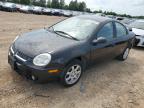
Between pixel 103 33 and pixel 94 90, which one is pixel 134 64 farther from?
pixel 94 90

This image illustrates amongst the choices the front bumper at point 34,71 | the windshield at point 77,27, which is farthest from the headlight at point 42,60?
the windshield at point 77,27

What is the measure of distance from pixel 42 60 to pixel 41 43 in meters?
0.57

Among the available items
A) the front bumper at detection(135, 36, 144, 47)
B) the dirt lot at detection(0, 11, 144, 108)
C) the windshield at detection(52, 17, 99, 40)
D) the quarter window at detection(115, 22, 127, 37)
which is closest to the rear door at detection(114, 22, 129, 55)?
the quarter window at detection(115, 22, 127, 37)

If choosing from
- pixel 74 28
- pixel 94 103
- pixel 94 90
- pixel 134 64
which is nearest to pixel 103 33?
pixel 74 28

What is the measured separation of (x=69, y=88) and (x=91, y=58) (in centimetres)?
90

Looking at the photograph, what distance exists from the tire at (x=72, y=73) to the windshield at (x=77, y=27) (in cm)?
65

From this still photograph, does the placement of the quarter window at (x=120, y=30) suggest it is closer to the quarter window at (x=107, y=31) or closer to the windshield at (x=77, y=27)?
the quarter window at (x=107, y=31)

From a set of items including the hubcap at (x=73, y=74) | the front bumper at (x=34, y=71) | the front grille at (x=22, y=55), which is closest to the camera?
the front bumper at (x=34, y=71)

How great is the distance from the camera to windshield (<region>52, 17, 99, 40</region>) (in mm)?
4188

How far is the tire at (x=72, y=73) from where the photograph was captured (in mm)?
3646

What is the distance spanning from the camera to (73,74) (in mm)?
3885

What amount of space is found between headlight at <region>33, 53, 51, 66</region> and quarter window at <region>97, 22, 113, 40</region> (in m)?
1.56

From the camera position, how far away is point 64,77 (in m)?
3.64

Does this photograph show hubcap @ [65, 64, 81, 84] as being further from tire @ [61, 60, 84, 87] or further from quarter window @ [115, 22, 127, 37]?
quarter window @ [115, 22, 127, 37]
